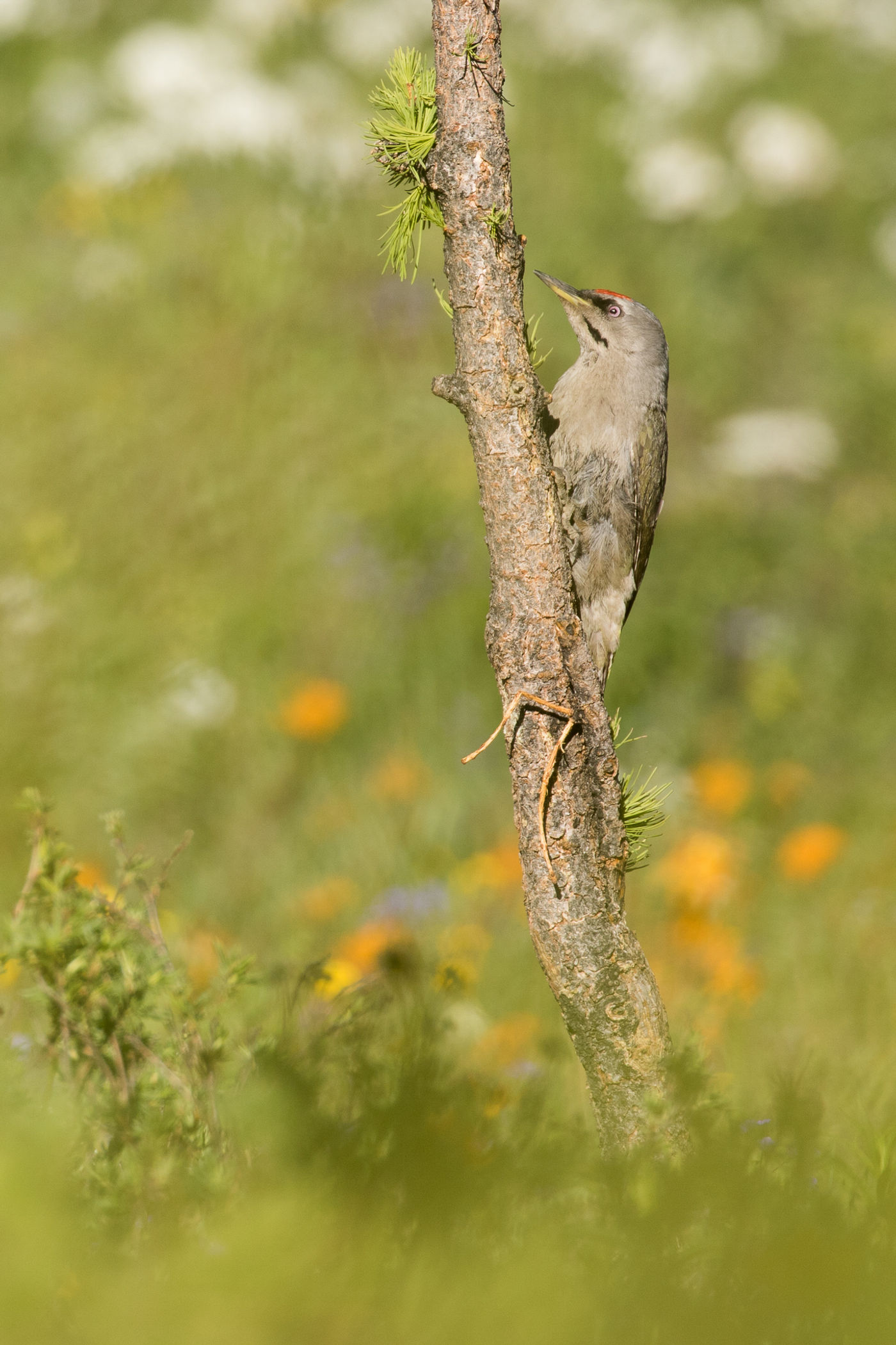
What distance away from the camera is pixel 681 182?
8859mm

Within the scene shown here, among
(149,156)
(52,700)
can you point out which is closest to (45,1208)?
(52,700)

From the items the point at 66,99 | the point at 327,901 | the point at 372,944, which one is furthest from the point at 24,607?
the point at 66,99

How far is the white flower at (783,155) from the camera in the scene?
29.9ft

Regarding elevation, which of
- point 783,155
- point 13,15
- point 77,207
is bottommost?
point 77,207

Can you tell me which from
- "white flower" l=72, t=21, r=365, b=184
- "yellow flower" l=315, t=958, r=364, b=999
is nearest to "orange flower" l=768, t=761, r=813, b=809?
"yellow flower" l=315, t=958, r=364, b=999

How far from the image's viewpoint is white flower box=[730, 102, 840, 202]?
9.12 m

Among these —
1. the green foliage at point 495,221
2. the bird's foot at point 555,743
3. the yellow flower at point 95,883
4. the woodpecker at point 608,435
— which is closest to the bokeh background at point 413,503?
the yellow flower at point 95,883

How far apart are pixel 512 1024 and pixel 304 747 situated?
6.94ft

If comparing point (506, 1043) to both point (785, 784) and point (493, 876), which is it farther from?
point (785, 784)

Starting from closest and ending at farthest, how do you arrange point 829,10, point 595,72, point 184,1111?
point 184,1111, point 595,72, point 829,10

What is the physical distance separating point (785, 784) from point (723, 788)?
30 cm

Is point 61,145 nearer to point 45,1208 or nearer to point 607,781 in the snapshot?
point 607,781

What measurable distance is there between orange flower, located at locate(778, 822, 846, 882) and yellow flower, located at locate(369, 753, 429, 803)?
1.34 metres

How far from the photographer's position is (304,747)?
16.6 ft
